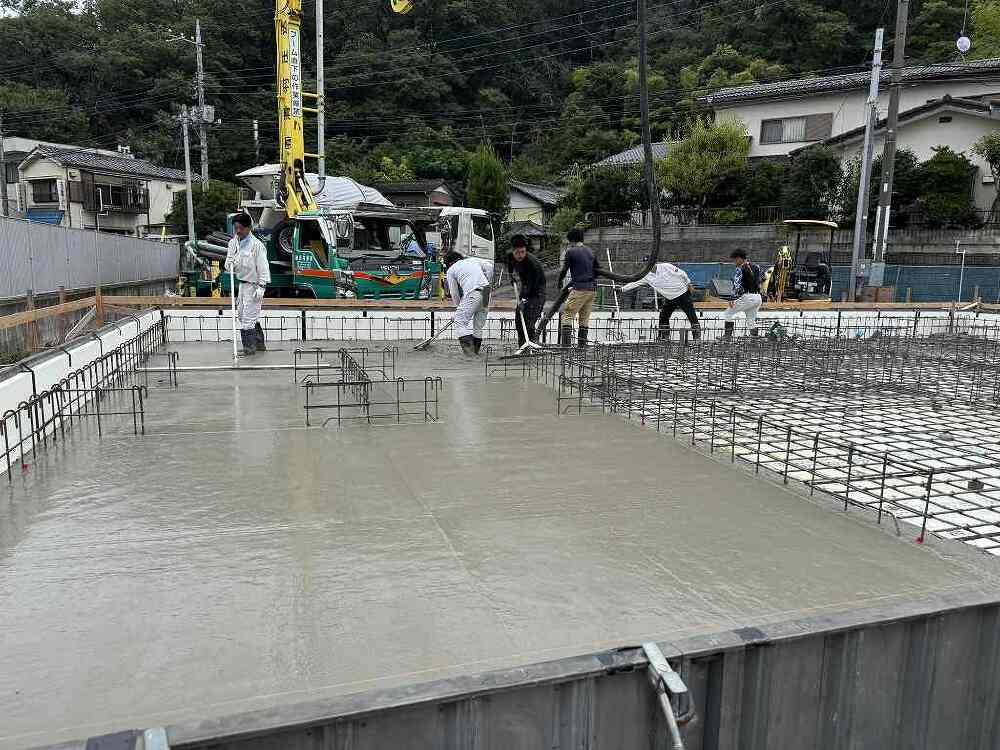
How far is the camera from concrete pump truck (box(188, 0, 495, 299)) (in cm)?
1321

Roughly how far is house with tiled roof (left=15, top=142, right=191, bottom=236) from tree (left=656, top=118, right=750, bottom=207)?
837 inches

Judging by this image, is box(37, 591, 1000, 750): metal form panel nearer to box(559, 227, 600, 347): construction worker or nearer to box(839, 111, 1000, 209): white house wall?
box(559, 227, 600, 347): construction worker

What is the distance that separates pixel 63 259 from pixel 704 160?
20045mm

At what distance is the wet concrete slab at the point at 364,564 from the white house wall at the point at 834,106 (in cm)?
2492

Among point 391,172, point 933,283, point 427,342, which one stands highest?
point 391,172

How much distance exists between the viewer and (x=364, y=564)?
314 centimetres

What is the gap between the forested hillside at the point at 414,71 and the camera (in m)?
34.8

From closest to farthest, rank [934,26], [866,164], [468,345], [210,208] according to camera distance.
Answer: [468,345]
[866,164]
[210,208]
[934,26]

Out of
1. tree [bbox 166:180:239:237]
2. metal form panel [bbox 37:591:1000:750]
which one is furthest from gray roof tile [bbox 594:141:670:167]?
metal form panel [bbox 37:591:1000:750]

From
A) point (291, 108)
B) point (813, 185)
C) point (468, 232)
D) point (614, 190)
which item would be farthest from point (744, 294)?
point (614, 190)

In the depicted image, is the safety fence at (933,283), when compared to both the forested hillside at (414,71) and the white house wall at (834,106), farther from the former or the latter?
the forested hillside at (414,71)

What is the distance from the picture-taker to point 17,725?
2.04 metres

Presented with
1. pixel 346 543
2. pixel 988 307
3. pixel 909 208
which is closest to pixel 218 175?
pixel 909 208

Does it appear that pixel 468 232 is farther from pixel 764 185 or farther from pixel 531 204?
→ pixel 531 204
